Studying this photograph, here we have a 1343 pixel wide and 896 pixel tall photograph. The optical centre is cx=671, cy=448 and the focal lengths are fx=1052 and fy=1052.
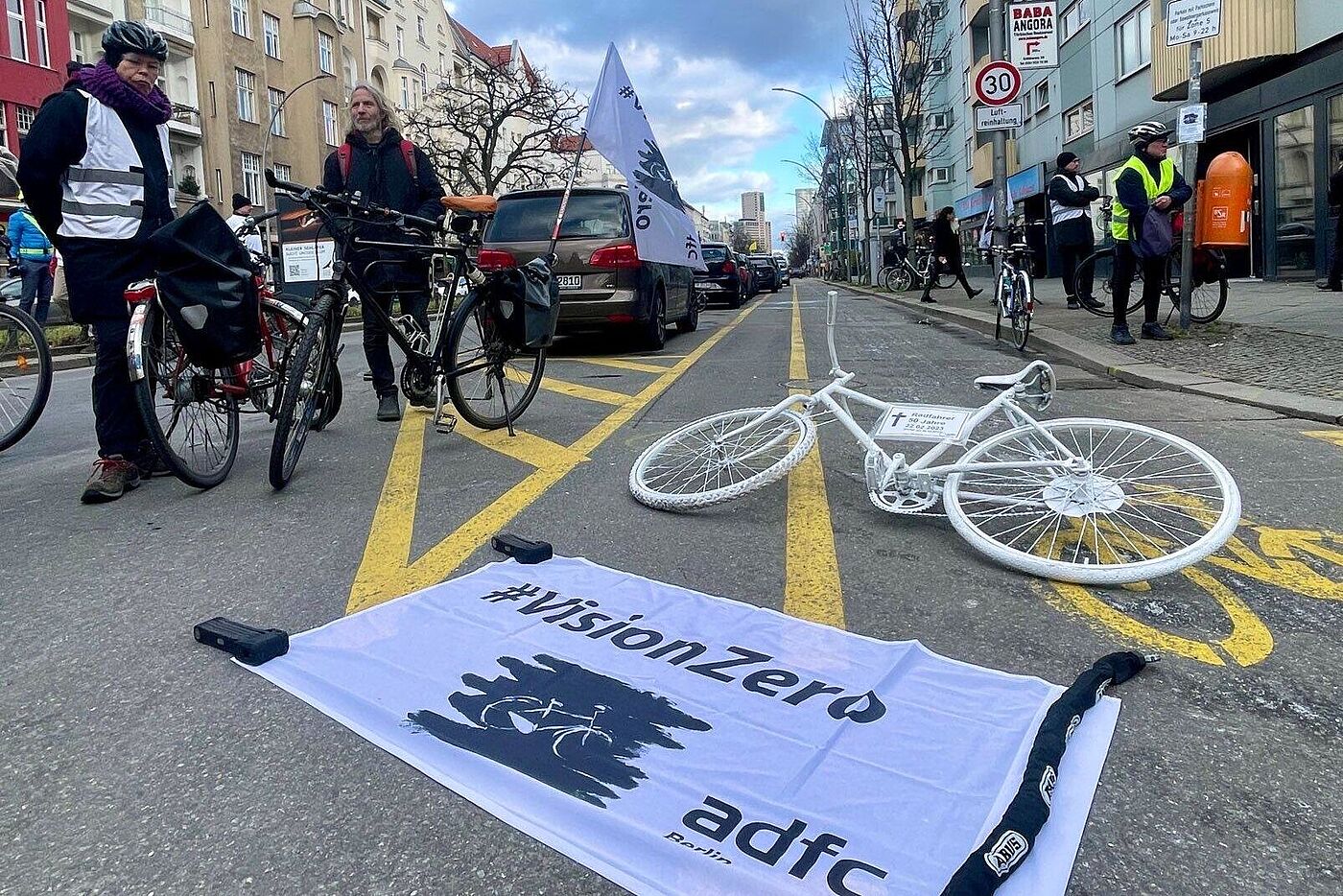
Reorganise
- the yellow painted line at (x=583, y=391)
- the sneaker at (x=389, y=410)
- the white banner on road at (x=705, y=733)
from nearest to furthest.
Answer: the white banner on road at (x=705, y=733) → the sneaker at (x=389, y=410) → the yellow painted line at (x=583, y=391)

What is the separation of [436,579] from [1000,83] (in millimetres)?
12747

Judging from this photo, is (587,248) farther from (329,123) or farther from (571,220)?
(329,123)

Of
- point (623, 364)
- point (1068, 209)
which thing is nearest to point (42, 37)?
point (623, 364)

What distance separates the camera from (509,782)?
7.02ft

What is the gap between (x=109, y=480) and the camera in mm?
4797

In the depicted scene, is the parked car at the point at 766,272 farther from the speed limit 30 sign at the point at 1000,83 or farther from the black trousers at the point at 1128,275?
the black trousers at the point at 1128,275

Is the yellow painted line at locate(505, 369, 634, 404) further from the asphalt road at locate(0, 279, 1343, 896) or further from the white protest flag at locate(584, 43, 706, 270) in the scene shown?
the asphalt road at locate(0, 279, 1343, 896)

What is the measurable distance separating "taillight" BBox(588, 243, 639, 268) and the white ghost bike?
6896 mm

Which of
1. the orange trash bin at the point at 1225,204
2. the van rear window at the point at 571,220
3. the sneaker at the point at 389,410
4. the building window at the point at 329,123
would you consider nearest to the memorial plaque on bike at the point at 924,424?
the sneaker at the point at 389,410

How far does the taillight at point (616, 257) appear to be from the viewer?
10.8m

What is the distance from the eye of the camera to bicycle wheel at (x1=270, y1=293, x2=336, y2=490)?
4.63 meters

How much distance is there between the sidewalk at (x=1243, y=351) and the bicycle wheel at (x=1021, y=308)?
228 millimetres

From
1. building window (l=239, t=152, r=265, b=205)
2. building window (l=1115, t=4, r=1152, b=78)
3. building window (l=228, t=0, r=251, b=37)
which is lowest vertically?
building window (l=1115, t=4, r=1152, b=78)

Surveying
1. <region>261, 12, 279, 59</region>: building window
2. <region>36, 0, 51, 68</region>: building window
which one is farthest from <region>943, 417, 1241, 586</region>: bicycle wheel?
<region>261, 12, 279, 59</region>: building window
